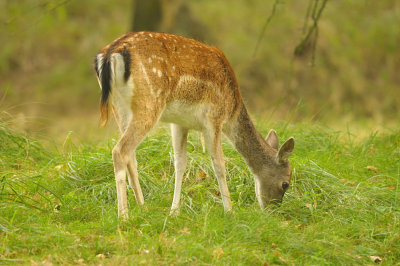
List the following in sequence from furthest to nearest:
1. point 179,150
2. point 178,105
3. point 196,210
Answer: point 179,150 → point 196,210 → point 178,105

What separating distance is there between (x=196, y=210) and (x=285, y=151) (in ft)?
3.58

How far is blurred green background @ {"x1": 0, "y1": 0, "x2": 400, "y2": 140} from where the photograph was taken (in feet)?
47.0

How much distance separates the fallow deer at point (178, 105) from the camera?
17.1 ft

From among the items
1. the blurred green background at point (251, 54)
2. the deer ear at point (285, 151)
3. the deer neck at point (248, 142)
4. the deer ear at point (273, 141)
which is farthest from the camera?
the blurred green background at point (251, 54)

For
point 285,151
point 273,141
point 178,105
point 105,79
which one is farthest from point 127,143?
point 273,141

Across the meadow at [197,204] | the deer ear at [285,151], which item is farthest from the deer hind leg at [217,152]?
the deer ear at [285,151]

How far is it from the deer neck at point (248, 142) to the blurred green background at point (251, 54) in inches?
267

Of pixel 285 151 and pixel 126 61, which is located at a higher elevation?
pixel 126 61

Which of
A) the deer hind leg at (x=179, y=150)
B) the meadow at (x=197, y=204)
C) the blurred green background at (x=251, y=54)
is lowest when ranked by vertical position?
the blurred green background at (x=251, y=54)

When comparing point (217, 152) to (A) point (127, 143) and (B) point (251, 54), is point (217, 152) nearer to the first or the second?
(A) point (127, 143)

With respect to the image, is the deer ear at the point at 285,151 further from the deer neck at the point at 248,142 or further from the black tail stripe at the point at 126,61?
the black tail stripe at the point at 126,61

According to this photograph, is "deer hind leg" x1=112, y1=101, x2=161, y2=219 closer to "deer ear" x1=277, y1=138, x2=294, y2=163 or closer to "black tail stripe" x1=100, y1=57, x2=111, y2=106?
"black tail stripe" x1=100, y1=57, x2=111, y2=106

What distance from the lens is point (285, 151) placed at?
6.20m

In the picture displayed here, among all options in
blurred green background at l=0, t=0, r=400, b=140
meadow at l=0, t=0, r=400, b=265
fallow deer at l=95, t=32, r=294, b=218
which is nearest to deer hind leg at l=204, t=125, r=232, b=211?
fallow deer at l=95, t=32, r=294, b=218
